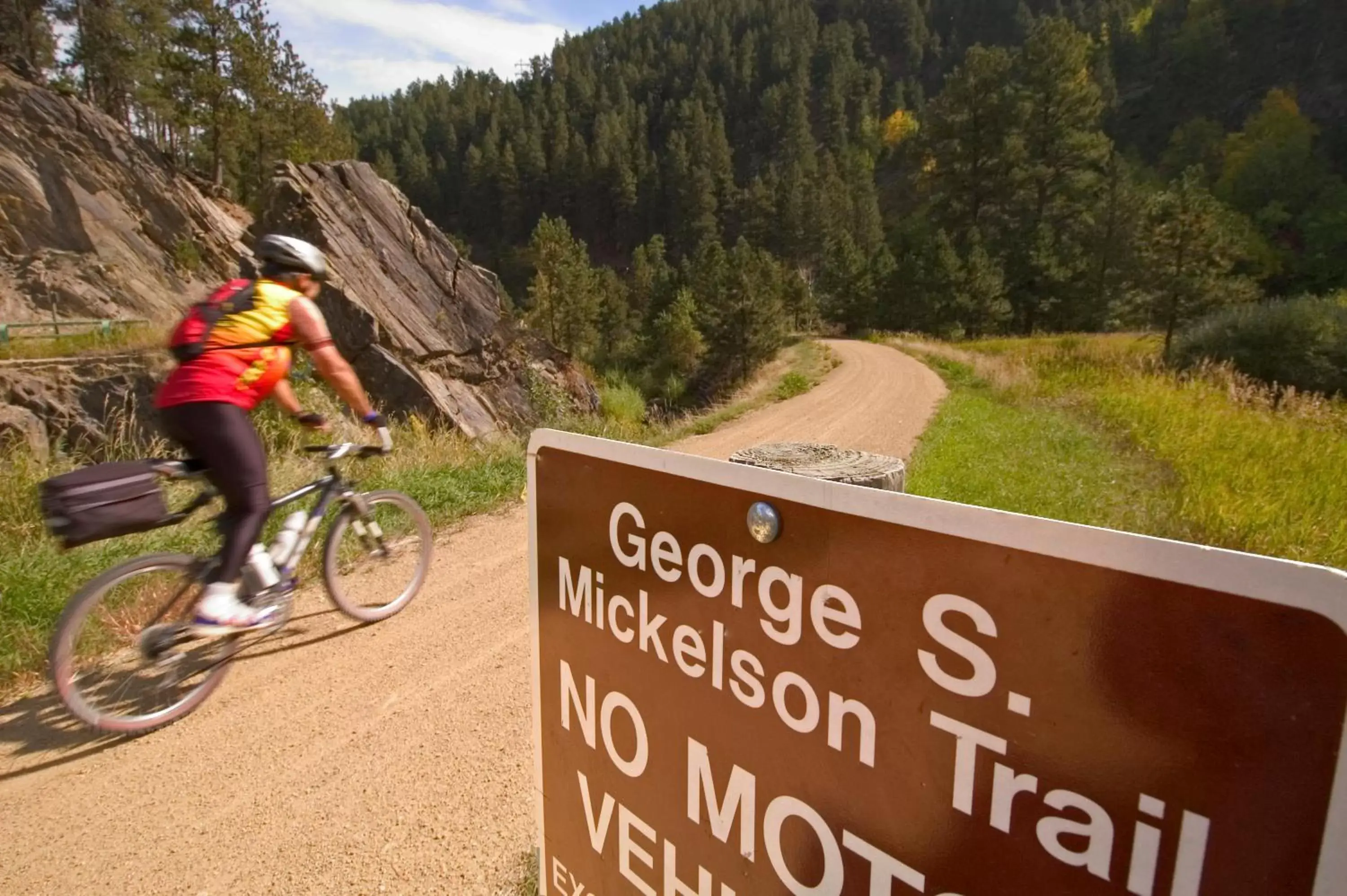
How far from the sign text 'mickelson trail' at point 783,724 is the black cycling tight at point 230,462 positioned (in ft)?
8.19

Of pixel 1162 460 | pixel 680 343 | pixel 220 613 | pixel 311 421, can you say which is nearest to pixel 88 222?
pixel 311 421

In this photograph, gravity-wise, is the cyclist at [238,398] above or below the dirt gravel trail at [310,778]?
above

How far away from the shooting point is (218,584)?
3258 millimetres

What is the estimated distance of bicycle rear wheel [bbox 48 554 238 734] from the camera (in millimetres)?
3107

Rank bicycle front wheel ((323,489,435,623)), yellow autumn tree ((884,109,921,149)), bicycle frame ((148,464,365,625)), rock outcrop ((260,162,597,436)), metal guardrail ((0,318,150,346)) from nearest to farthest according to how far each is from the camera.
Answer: bicycle frame ((148,464,365,625)) < bicycle front wheel ((323,489,435,623)) < rock outcrop ((260,162,597,436)) < metal guardrail ((0,318,150,346)) < yellow autumn tree ((884,109,921,149))

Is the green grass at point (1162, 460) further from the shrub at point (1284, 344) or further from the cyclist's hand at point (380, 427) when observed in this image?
the cyclist's hand at point (380, 427)

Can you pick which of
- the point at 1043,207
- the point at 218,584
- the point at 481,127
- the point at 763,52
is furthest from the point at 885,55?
the point at 218,584

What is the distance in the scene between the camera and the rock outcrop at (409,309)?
38.3 feet

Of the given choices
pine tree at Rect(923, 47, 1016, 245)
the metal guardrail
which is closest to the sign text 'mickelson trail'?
the metal guardrail

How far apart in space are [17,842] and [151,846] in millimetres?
505

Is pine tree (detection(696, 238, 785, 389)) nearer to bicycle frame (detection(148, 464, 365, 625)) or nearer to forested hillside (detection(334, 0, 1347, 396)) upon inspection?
forested hillside (detection(334, 0, 1347, 396))

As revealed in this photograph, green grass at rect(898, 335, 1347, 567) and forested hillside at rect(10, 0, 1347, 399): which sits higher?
forested hillside at rect(10, 0, 1347, 399)

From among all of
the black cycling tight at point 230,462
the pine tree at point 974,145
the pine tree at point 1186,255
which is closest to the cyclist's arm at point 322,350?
the black cycling tight at point 230,462

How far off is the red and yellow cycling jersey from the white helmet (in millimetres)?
128
